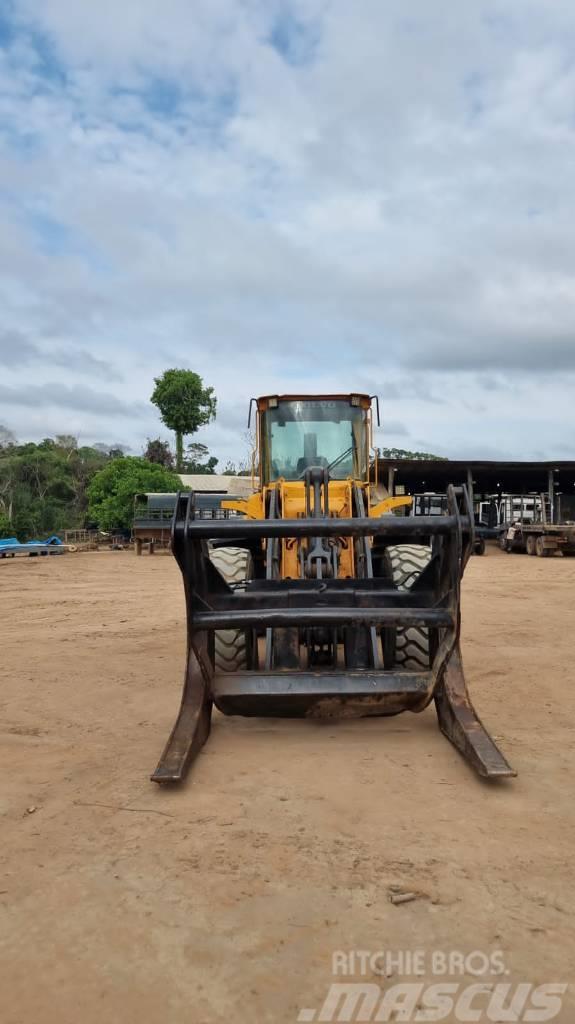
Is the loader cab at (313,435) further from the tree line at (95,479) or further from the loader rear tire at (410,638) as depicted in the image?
the tree line at (95,479)

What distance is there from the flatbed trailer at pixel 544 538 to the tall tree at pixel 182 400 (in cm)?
2209

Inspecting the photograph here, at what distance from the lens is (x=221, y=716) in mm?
4887

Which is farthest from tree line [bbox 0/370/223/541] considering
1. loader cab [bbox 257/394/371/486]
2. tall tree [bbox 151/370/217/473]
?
loader cab [bbox 257/394/371/486]

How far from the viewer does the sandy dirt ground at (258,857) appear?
2121mm

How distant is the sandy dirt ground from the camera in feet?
6.96

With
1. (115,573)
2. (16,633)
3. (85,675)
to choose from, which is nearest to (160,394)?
(115,573)

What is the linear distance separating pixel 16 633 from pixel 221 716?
5.18m

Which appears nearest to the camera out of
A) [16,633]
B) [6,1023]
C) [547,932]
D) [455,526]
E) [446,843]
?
[6,1023]

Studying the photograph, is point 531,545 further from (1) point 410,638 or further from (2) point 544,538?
(1) point 410,638

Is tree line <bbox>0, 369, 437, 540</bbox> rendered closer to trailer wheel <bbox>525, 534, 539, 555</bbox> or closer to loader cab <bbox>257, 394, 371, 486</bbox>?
trailer wheel <bbox>525, 534, 539, 555</bbox>

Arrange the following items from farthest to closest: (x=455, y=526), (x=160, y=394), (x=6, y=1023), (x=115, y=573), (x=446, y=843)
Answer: (x=160, y=394) → (x=115, y=573) → (x=455, y=526) → (x=446, y=843) → (x=6, y=1023)

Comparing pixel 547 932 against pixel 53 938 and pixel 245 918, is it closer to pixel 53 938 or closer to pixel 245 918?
pixel 245 918

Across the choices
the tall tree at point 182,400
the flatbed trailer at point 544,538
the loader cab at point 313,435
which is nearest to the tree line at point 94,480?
the tall tree at point 182,400

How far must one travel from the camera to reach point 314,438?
660 cm
